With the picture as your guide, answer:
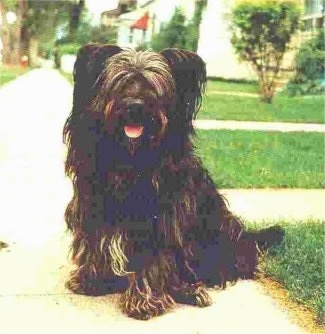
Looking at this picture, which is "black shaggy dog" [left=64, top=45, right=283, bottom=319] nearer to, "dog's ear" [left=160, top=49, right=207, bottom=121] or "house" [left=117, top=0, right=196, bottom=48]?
"dog's ear" [left=160, top=49, right=207, bottom=121]

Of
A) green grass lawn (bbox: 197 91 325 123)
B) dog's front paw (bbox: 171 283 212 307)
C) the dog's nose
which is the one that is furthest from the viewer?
green grass lawn (bbox: 197 91 325 123)

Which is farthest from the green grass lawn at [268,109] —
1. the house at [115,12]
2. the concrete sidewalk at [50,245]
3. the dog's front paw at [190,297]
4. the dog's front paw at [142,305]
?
the dog's front paw at [142,305]

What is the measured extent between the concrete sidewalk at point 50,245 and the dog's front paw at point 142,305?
35 millimetres

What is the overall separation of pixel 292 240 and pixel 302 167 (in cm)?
224

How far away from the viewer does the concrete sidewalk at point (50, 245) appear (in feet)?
10.2

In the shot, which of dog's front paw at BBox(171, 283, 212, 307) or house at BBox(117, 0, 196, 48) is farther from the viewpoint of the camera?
house at BBox(117, 0, 196, 48)

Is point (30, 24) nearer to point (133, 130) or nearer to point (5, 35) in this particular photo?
point (5, 35)

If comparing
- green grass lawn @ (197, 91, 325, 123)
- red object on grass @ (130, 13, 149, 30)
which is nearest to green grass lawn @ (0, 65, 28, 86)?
red object on grass @ (130, 13, 149, 30)

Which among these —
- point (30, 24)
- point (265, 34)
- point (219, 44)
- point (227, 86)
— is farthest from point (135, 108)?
point (265, 34)

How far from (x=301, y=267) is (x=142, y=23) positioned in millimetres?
1721

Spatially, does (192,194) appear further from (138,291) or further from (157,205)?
(138,291)

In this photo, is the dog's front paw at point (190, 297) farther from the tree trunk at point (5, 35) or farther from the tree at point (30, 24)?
the tree trunk at point (5, 35)

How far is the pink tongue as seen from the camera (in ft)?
9.18

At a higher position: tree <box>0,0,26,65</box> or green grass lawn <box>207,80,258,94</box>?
tree <box>0,0,26,65</box>
